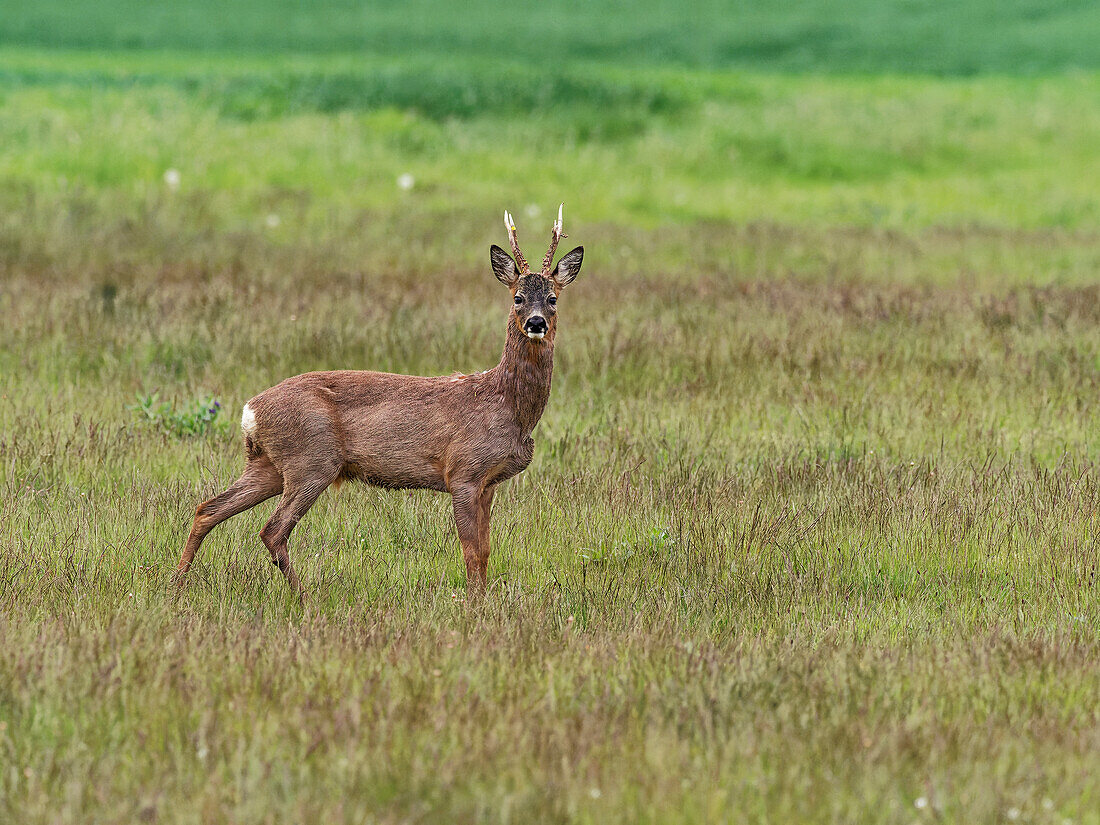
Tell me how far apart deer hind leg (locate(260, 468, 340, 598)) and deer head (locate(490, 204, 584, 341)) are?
3.74ft

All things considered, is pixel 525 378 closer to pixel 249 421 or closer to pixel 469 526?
pixel 469 526

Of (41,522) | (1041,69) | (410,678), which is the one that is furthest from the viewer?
(1041,69)

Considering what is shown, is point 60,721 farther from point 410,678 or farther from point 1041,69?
point 1041,69

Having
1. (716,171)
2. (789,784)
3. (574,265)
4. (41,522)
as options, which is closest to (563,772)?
(789,784)

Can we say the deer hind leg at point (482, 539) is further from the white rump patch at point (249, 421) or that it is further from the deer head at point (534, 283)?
the white rump patch at point (249, 421)

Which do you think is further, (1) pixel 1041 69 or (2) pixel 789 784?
(1) pixel 1041 69

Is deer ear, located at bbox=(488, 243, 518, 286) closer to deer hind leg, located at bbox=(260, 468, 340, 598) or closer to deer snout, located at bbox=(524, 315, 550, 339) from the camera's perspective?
deer snout, located at bbox=(524, 315, 550, 339)

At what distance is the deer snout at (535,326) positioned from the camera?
528cm

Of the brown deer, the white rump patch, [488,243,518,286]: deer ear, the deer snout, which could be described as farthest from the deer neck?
the white rump patch

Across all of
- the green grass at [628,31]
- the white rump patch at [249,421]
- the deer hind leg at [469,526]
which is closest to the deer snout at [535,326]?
the deer hind leg at [469,526]

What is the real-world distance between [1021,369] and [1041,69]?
113 feet

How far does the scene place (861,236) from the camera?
63.0 ft

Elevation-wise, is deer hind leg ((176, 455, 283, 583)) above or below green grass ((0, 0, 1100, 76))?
below

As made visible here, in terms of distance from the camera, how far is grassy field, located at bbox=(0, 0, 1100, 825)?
3732 mm
